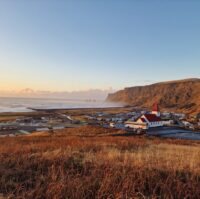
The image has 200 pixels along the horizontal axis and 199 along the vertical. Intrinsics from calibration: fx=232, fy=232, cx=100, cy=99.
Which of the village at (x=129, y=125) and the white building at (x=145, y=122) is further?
the white building at (x=145, y=122)

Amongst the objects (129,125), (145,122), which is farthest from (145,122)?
(129,125)

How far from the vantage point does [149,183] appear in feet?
15.1

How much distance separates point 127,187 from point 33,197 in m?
1.63

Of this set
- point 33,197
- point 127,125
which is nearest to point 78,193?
point 33,197

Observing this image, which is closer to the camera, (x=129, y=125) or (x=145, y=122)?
(x=145, y=122)

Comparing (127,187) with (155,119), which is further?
(155,119)

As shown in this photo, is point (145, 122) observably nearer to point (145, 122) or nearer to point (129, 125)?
point (145, 122)

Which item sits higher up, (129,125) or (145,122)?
(145,122)

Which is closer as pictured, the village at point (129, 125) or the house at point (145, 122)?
the village at point (129, 125)

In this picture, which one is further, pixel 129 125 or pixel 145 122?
pixel 129 125

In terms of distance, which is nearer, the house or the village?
the village

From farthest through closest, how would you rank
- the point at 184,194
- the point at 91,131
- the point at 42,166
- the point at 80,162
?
the point at 91,131
the point at 80,162
the point at 42,166
the point at 184,194

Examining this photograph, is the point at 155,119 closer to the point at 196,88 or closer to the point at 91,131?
the point at 91,131

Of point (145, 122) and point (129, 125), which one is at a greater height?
point (145, 122)
